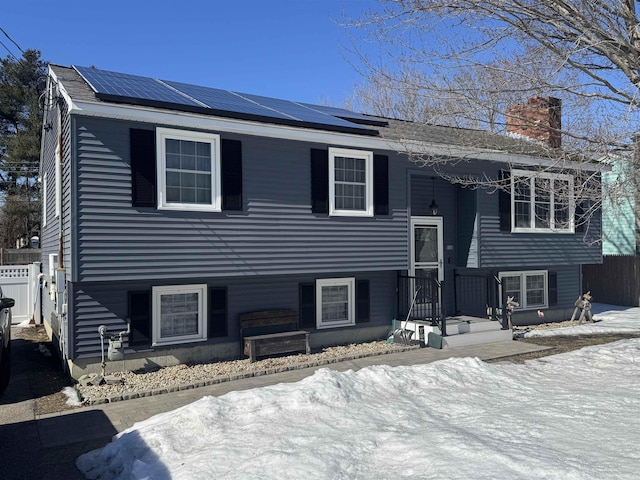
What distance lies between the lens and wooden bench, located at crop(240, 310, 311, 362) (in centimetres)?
921

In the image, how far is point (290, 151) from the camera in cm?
972

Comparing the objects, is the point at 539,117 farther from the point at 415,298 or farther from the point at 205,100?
the point at 205,100

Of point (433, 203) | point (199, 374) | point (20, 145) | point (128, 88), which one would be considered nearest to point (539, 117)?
point (433, 203)

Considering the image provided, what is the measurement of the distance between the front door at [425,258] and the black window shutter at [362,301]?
1.26m

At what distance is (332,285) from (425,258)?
2.88 m

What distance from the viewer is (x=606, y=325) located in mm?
13531

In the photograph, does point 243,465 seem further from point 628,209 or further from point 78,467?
point 628,209

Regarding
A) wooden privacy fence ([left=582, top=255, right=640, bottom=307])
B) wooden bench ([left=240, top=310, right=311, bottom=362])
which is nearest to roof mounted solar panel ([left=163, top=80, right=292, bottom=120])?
wooden bench ([left=240, top=310, right=311, bottom=362])

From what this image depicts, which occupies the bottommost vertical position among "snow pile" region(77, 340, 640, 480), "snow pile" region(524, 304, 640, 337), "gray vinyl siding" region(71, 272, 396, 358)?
"snow pile" region(524, 304, 640, 337)

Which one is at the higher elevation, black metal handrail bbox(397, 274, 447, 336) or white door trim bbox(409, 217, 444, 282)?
white door trim bbox(409, 217, 444, 282)

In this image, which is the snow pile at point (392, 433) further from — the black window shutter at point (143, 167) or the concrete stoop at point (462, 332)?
the black window shutter at point (143, 167)

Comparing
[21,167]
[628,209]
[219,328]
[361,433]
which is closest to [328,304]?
[219,328]

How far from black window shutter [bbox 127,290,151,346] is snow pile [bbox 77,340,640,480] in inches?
128

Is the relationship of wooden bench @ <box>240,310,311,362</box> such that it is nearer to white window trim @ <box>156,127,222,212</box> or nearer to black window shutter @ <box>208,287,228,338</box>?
black window shutter @ <box>208,287,228,338</box>
